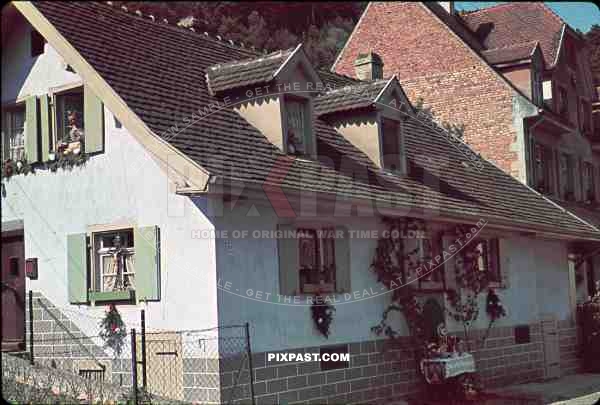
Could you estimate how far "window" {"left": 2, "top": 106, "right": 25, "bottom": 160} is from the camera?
15586 mm

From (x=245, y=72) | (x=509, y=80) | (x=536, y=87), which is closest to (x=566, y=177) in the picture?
(x=536, y=87)

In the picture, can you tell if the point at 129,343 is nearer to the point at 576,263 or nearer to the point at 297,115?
the point at 297,115

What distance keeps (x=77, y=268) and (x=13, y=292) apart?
8.01ft

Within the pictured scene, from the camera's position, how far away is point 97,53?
1426 centimetres

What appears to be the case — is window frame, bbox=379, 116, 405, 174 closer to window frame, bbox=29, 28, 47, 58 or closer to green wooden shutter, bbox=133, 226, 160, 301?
green wooden shutter, bbox=133, 226, 160, 301

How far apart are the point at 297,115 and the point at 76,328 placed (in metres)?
4.96

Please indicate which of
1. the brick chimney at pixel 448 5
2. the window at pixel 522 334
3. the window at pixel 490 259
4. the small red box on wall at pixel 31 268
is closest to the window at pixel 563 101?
the brick chimney at pixel 448 5

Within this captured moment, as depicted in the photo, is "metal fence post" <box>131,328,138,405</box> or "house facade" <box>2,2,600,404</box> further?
"house facade" <box>2,2,600,404</box>

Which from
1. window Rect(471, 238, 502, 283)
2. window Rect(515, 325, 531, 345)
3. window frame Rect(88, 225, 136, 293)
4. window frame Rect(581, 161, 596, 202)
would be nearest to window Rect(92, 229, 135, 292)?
window frame Rect(88, 225, 136, 293)

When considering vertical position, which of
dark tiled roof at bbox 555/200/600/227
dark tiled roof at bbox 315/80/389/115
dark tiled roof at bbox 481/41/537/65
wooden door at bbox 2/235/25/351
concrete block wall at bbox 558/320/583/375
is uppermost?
dark tiled roof at bbox 481/41/537/65

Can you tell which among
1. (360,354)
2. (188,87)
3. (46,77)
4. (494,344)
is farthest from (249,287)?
(494,344)

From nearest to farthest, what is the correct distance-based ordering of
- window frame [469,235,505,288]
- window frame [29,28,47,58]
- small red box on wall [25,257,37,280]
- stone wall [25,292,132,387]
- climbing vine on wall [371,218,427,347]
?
stone wall [25,292,132,387] < small red box on wall [25,257,37,280] < window frame [29,28,47,58] < climbing vine on wall [371,218,427,347] < window frame [469,235,505,288]

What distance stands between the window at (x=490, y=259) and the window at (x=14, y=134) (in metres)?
9.10

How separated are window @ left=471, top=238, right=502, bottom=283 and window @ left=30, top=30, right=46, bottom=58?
9285 millimetres
